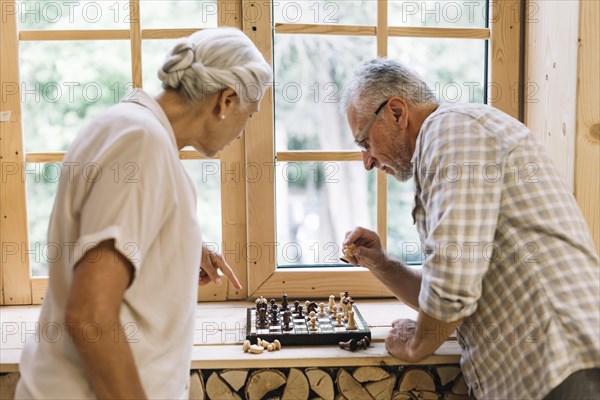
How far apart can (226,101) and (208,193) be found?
2.96ft

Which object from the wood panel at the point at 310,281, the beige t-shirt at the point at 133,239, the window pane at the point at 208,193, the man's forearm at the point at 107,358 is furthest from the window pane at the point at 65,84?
the man's forearm at the point at 107,358

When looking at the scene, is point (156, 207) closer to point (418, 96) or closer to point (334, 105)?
point (418, 96)

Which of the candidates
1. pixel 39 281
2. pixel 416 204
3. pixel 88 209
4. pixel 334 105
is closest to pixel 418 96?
pixel 416 204

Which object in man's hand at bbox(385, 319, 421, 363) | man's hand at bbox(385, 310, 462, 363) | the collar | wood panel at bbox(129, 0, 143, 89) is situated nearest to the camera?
the collar

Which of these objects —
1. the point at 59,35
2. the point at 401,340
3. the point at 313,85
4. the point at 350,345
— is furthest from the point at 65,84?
the point at 401,340

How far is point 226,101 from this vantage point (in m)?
1.44

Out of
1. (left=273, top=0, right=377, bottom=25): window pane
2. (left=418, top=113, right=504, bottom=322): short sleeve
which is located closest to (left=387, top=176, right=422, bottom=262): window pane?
(left=273, top=0, right=377, bottom=25): window pane

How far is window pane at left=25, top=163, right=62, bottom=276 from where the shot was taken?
225cm

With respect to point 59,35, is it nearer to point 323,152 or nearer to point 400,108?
point 323,152

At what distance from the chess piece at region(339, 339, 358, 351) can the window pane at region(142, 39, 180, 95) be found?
3.73ft

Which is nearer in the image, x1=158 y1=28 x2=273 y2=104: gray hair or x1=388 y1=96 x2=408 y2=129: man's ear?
x1=158 y1=28 x2=273 y2=104: gray hair

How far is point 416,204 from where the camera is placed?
5.49 ft

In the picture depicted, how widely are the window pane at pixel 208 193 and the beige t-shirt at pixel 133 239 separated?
2.98 ft

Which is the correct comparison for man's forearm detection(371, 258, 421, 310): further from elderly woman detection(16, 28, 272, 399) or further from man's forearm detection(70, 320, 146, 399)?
man's forearm detection(70, 320, 146, 399)
